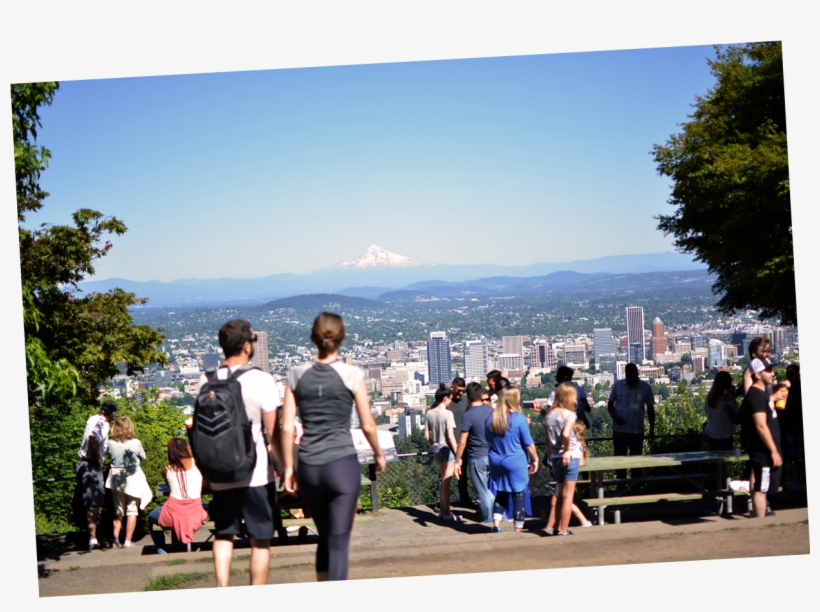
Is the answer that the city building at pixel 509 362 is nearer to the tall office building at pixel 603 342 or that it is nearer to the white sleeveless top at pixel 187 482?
the tall office building at pixel 603 342

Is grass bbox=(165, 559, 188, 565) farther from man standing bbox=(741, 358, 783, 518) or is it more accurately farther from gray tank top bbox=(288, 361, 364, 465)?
man standing bbox=(741, 358, 783, 518)

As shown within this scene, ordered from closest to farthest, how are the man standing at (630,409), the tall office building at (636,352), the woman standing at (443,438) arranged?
the woman standing at (443,438) → the man standing at (630,409) → the tall office building at (636,352)

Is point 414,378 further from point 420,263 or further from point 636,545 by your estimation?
point 636,545

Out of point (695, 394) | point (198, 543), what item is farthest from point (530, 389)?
point (198, 543)

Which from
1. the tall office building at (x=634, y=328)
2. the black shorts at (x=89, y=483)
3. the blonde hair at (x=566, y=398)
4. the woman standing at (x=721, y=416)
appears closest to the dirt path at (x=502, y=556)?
the black shorts at (x=89, y=483)

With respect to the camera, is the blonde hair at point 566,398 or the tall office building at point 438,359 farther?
the tall office building at point 438,359

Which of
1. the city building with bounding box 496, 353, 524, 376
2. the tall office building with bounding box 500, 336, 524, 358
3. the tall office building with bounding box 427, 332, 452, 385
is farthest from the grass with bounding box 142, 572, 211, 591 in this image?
the tall office building with bounding box 500, 336, 524, 358
